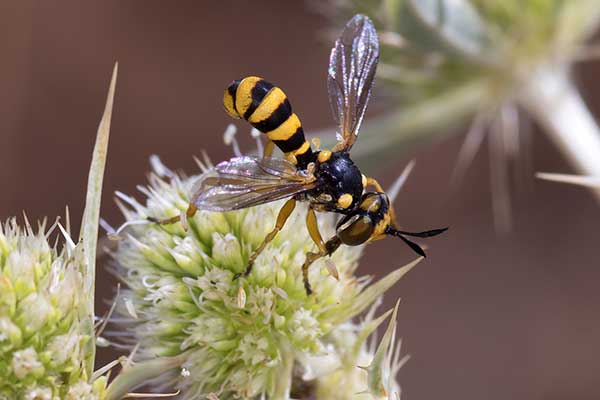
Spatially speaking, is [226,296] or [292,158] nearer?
[226,296]

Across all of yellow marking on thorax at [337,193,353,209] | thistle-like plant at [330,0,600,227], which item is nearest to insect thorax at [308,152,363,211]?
yellow marking on thorax at [337,193,353,209]

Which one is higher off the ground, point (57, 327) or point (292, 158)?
point (292, 158)

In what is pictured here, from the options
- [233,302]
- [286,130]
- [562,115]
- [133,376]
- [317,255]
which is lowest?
[133,376]

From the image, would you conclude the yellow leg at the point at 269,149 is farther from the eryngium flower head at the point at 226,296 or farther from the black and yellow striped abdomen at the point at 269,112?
the eryngium flower head at the point at 226,296

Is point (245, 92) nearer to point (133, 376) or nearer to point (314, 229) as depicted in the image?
point (314, 229)

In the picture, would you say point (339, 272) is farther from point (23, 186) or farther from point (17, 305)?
point (23, 186)

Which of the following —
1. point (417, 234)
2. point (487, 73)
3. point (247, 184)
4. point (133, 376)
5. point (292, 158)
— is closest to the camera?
point (133, 376)

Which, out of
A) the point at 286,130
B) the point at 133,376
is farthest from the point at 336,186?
the point at 133,376
